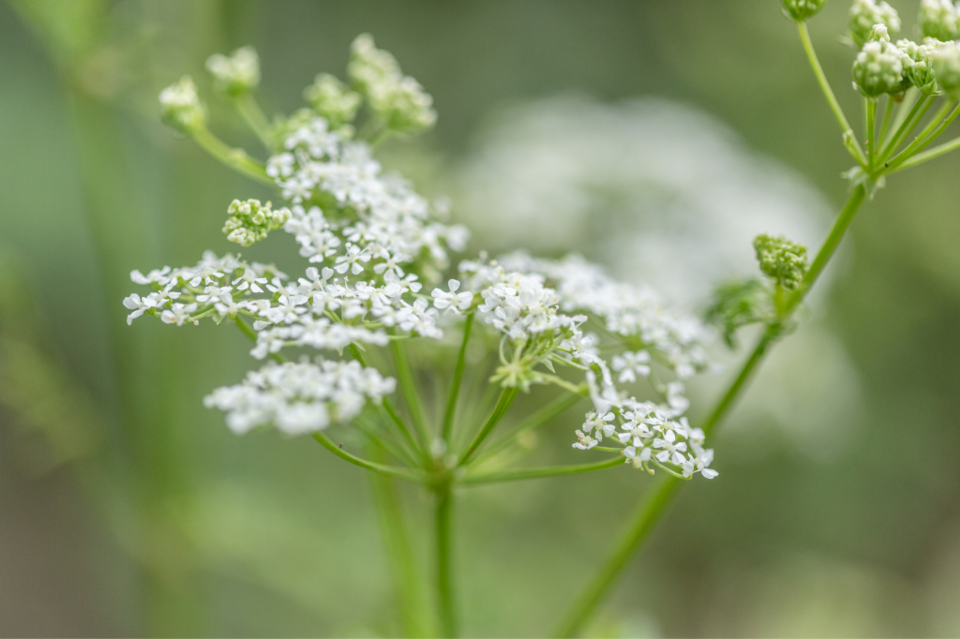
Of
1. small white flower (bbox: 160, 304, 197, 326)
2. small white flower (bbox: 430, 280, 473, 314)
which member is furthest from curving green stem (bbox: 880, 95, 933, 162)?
small white flower (bbox: 160, 304, 197, 326)

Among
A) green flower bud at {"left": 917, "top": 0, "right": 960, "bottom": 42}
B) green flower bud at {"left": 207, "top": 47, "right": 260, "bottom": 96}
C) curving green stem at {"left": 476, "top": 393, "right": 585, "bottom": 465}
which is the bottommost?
curving green stem at {"left": 476, "top": 393, "right": 585, "bottom": 465}

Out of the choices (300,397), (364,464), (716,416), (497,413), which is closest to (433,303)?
(497,413)

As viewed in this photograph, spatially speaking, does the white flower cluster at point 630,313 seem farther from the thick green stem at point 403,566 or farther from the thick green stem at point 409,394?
the thick green stem at point 403,566

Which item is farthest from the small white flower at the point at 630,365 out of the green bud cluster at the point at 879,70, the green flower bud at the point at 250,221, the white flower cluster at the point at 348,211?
the green flower bud at the point at 250,221

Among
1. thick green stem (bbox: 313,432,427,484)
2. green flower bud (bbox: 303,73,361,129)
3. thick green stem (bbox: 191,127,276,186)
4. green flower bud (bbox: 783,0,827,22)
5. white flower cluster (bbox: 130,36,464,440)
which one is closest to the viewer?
white flower cluster (bbox: 130,36,464,440)

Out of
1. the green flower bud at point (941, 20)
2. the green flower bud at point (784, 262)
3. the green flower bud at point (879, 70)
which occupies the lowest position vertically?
the green flower bud at point (784, 262)

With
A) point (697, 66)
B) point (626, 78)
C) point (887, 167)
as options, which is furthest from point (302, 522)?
point (626, 78)

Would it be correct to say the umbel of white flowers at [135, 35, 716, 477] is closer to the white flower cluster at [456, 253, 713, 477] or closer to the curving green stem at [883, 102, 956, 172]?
the white flower cluster at [456, 253, 713, 477]

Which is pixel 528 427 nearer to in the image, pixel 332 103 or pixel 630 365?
pixel 630 365
